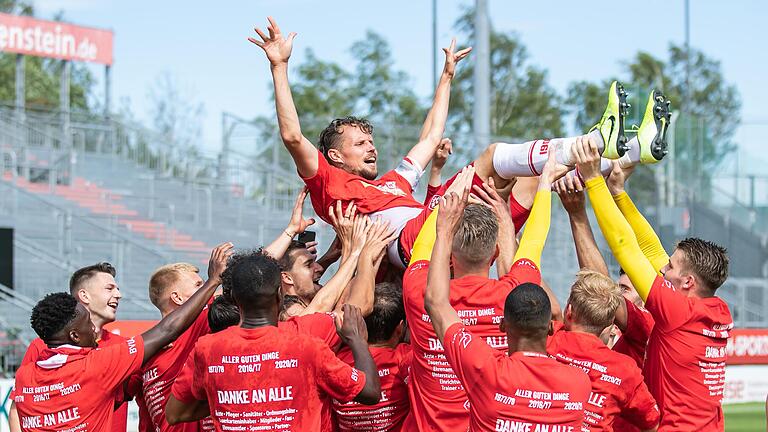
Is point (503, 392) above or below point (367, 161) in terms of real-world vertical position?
below

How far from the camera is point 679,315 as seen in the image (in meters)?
6.21

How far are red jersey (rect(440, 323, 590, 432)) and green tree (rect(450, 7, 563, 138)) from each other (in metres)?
39.3

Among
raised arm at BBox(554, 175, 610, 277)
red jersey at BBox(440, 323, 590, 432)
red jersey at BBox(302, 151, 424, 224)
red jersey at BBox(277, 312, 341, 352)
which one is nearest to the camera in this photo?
red jersey at BBox(440, 323, 590, 432)

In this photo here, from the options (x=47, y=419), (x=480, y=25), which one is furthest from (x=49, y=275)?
(x=47, y=419)

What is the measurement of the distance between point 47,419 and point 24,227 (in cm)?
1579

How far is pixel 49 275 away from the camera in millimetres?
19562

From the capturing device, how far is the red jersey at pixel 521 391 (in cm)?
500

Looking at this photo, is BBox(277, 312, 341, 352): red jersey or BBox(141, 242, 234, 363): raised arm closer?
BBox(277, 312, 341, 352): red jersey

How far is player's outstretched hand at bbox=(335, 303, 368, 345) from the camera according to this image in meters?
5.82

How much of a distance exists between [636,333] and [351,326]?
6.91 feet

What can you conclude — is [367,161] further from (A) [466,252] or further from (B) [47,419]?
(B) [47,419]

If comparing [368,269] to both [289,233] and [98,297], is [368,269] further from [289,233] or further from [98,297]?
[98,297]

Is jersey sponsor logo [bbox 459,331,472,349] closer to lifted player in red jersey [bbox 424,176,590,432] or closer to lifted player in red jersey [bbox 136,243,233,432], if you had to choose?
lifted player in red jersey [bbox 424,176,590,432]

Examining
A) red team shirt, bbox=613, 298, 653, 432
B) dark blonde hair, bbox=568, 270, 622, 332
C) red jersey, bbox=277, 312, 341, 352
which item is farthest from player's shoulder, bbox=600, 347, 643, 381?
red jersey, bbox=277, 312, 341, 352
